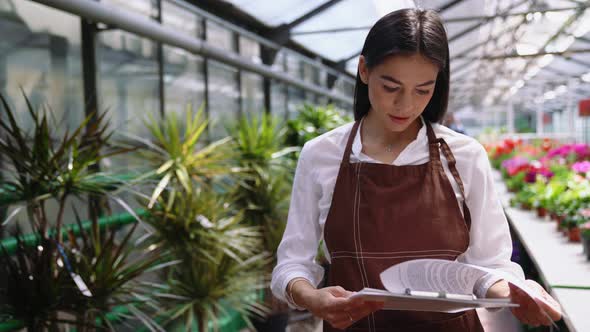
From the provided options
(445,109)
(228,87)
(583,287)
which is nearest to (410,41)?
(445,109)

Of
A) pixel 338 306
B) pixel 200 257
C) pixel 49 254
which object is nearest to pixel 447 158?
pixel 338 306

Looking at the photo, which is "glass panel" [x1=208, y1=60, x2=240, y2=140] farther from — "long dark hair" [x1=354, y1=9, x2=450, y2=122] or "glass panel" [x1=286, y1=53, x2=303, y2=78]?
"long dark hair" [x1=354, y1=9, x2=450, y2=122]

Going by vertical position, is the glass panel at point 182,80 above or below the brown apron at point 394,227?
above

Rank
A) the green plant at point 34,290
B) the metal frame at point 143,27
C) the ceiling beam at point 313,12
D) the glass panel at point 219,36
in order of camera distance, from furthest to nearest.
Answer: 1. the ceiling beam at point 313,12
2. the glass panel at point 219,36
3. the metal frame at point 143,27
4. the green plant at point 34,290

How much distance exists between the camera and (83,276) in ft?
7.32

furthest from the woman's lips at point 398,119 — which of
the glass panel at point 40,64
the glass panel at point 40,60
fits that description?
the glass panel at point 40,60

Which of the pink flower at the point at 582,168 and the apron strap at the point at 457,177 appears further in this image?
the pink flower at the point at 582,168

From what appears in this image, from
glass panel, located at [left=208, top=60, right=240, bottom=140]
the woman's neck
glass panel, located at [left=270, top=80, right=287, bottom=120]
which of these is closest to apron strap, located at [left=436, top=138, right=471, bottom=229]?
the woman's neck

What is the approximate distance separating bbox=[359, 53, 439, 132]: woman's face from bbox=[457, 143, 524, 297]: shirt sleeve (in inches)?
6.2

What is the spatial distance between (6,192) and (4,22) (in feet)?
3.47

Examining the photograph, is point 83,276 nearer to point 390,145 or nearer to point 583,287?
point 390,145

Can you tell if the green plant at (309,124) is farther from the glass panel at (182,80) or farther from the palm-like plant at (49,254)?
the palm-like plant at (49,254)

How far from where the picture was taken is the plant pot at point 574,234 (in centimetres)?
288

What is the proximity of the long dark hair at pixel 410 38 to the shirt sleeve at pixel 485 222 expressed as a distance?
199mm
